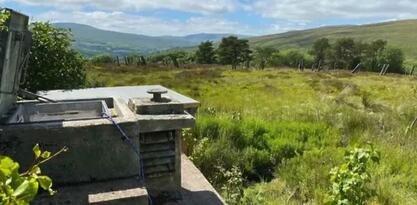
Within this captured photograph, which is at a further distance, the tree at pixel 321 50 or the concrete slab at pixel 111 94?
the tree at pixel 321 50

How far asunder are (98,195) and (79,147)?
46cm

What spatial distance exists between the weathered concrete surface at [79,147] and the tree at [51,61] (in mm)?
4753

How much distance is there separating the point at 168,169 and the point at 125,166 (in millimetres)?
565

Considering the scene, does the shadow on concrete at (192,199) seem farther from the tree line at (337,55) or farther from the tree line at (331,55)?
the tree line at (337,55)

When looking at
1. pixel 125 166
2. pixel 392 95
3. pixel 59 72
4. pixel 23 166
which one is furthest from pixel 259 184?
pixel 392 95

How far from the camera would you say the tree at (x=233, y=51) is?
245 ft

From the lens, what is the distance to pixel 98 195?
3.99 meters

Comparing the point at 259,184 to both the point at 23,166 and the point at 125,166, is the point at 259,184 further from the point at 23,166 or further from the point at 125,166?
the point at 23,166

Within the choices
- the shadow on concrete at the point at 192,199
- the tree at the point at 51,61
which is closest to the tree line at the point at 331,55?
the tree at the point at 51,61

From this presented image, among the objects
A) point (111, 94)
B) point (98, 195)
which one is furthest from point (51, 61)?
point (98, 195)

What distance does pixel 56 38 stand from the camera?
9.27 metres

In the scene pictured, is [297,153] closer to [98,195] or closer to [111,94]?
[111,94]

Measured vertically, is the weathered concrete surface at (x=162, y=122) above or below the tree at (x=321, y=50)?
below

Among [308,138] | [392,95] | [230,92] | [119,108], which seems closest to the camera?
[119,108]
